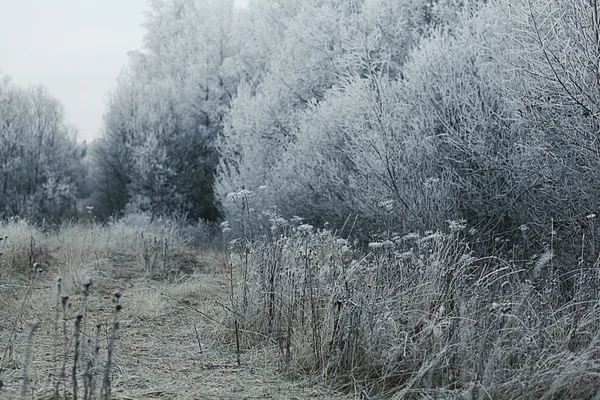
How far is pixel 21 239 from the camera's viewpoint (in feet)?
34.3

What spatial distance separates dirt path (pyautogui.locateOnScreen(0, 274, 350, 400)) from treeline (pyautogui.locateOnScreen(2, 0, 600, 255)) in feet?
8.24

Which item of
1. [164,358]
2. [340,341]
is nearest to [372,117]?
[164,358]

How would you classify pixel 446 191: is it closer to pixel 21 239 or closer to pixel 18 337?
pixel 18 337

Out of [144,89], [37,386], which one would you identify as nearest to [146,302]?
[37,386]

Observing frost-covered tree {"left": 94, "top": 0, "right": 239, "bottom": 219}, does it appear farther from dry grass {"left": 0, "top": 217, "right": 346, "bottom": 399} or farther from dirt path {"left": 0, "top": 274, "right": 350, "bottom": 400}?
dirt path {"left": 0, "top": 274, "right": 350, "bottom": 400}

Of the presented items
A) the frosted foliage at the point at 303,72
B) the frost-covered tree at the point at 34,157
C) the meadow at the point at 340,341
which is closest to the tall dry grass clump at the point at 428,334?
the meadow at the point at 340,341

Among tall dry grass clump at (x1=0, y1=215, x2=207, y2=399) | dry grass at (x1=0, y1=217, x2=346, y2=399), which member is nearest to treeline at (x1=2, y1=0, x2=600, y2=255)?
dry grass at (x1=0, y1=217, x2=346, y2=399)

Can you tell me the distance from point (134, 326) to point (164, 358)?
1.40 metres

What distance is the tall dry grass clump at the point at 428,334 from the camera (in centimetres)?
351

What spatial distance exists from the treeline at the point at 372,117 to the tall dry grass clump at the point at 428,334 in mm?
2045

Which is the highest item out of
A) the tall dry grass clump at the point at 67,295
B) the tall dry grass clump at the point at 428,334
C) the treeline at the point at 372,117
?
the treeline at the point at 372,117

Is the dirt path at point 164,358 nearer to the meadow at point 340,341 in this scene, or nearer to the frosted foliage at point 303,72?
the meadow at point 340,341

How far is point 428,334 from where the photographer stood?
3.89 m

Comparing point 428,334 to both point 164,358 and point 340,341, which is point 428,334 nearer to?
point 340,341
